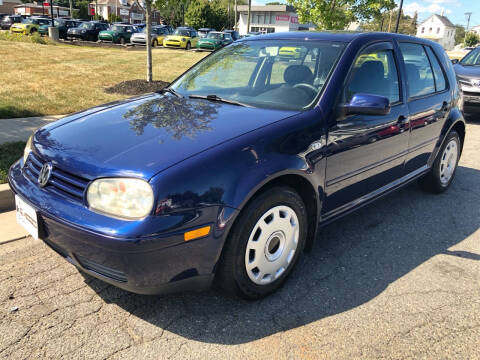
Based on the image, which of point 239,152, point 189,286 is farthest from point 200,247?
point 239,152

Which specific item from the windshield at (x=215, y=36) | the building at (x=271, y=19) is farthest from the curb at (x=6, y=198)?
the building at (x=271, y=19)

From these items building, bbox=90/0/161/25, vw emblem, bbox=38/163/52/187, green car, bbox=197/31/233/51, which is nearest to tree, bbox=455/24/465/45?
building, bbox=90/0/161/25

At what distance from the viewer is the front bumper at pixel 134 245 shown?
7.06 ft

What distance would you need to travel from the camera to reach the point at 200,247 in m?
2.32

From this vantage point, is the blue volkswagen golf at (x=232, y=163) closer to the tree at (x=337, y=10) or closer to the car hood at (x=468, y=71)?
the car hood at (x=468, y=71)

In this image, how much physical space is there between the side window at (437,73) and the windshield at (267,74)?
1.68 metres

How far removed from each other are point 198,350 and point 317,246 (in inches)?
61.8

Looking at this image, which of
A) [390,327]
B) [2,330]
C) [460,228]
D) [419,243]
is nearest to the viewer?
[2,330]

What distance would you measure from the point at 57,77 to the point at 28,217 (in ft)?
32.4

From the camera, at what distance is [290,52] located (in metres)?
3.59

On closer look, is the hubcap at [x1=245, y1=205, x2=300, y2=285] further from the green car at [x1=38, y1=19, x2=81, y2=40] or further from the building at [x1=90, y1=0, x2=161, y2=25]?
the building at [x1=90, y1=0, x2=161, y2=25]

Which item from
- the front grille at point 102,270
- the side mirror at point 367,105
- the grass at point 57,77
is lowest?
the grass at point 57,77

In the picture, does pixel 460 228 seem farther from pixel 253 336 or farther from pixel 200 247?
pixel 200 247

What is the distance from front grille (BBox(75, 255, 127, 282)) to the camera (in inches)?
89.3
